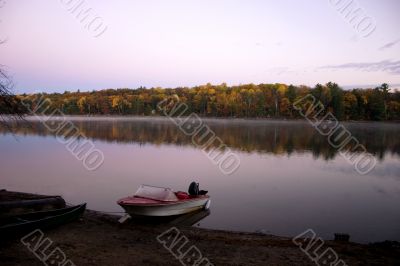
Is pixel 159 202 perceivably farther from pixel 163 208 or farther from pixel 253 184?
pixel 253 184

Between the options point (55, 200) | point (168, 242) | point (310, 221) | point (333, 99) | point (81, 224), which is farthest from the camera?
point (333, 99)

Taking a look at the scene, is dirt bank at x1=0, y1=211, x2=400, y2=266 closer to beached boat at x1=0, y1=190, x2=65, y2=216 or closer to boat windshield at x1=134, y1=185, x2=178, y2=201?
beached boat at x1=0, y1=190, x2=65, y2=216

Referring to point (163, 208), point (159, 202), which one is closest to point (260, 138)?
point (163, 208)

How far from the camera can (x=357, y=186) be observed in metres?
26.0

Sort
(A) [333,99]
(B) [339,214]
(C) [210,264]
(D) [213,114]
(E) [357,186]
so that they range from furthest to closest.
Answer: (D) [213,114] < (A) [333,99] < (E) [357,186] < (B) [339,214] < (C) [210,264]

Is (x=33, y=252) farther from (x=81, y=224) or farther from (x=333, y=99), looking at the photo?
(x=333, y=99)

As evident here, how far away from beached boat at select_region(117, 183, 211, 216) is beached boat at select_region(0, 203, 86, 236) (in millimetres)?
2155

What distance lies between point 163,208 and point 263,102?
13798 centimetres

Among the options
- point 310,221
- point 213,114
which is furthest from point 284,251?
point 213,114

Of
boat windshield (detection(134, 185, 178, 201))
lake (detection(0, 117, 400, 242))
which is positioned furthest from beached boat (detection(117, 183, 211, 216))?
lake (detection(0, 117, 400, 242))

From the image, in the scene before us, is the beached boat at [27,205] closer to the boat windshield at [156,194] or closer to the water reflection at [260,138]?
the boat windshield at [156,194]

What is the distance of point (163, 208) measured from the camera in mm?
16297

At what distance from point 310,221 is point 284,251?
563 cm

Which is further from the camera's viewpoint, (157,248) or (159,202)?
(159,202)
